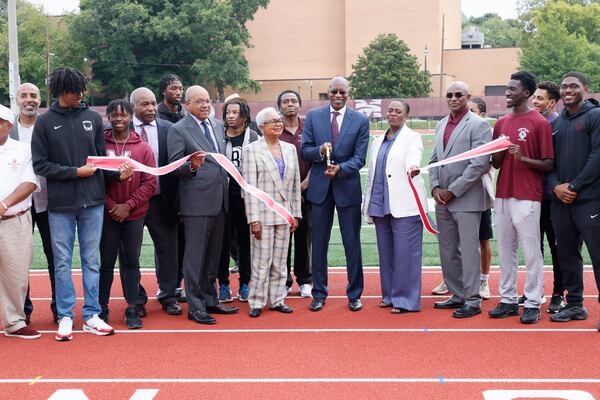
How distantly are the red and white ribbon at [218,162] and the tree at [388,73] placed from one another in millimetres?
51617

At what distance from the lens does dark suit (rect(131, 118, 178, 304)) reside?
293 inches

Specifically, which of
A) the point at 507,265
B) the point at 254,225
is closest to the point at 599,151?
the point at 507,265

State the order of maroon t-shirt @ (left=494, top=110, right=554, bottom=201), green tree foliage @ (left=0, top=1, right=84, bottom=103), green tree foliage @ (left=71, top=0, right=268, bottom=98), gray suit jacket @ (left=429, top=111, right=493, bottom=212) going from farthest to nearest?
green tree foliage @ (left=0, top=1, right=84, bottom=103)
green tree foliage @ (left=71, top=0, right=268, bottom=98)
gray suit jacket @ (left=429, top=111, right=493, bottom=212)
maroon t-shirt @ (left=494, top=110, right=554, bottom=201)

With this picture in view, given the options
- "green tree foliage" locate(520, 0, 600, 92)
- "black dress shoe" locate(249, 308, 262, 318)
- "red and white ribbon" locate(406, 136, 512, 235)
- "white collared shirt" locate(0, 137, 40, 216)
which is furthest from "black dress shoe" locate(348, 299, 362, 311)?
"green tree foliage" locate(520, 0, 600, 92)

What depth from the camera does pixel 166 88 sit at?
8.03 meters

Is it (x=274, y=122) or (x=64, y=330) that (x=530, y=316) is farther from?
(x=64, y=330)

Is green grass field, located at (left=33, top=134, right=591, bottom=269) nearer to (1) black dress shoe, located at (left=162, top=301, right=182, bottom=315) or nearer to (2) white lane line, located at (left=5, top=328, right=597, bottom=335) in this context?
(1) black dress shoe, located at (left=162, top=301, right=182, bottom=315)

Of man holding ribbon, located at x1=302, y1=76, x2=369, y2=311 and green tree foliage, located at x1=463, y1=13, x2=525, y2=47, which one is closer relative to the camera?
man holding ribbon, located at x1=302, y1=76, x2=369, y2=311

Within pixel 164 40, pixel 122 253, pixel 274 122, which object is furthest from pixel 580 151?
pixel 164 40

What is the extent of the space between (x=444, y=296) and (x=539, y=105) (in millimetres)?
2224

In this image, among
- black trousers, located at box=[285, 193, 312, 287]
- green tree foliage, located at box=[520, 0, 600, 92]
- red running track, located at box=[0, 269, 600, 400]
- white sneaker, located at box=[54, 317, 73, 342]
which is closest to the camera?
red running track, located at box=[0, 269, 600, 400]

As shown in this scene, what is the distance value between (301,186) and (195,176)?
1402mm

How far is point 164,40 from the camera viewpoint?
205ft

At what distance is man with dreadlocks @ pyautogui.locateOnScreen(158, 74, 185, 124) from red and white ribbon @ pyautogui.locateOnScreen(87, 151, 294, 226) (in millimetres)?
1189
